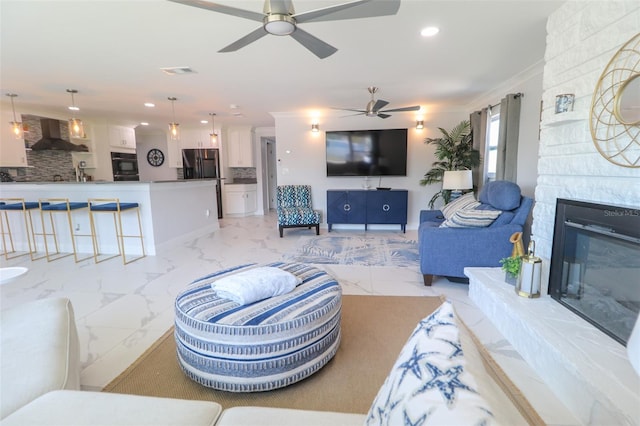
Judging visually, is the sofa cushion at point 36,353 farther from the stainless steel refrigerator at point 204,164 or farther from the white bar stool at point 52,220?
the stainless steel refrigerator at point 204,164

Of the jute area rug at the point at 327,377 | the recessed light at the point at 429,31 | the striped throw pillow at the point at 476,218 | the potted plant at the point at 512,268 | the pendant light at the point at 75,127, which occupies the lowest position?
the jute area rug at the point at 327,377

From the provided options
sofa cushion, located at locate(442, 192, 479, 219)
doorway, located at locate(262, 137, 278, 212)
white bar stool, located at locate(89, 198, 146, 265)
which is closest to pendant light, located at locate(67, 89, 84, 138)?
white bar stool, located at locate(89, 198, 146, 265)

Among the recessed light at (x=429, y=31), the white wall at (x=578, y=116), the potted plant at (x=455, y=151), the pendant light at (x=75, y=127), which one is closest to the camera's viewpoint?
the white wall at (x=578, y=116)

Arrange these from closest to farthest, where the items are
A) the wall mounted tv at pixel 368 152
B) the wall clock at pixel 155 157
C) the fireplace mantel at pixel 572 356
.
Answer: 1. the fireplace mantel at pixel 572 356
2. the wall mounted tv at pixel 368 152
3. the wall clock at pixel 155 157

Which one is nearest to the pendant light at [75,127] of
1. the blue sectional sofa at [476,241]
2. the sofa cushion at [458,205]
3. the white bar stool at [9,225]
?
the white bar stool at [9,225]

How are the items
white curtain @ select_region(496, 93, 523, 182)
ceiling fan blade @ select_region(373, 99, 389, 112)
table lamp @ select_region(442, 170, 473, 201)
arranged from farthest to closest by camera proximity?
table lamp @ select_region(442, 170, 473, 201)
ceiling fan blade @ select_region(373, 99, 389, 112)
white curtain @ select_region(496, 93, 523, 182)

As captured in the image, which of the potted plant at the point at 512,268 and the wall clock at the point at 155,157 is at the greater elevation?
the wall clock at the point at 155,157

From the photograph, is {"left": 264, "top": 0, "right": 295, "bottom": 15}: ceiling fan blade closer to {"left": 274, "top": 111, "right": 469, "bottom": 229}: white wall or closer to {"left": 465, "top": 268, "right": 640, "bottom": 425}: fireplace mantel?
{"left": 465, "top": 268, "right": 640, "bottom": 425}: fireplace mantel

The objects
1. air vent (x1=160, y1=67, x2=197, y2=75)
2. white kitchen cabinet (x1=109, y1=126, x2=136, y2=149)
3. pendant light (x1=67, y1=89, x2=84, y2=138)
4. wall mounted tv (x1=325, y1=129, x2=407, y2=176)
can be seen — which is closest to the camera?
air vent (x1=160, y1=67, x2=197, y2=75)

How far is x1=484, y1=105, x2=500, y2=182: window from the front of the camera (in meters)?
4.39

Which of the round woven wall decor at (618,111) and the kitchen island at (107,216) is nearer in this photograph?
the round woven wall decor at (618,111)

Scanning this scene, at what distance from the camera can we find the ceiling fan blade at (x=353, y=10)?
4.95 feet

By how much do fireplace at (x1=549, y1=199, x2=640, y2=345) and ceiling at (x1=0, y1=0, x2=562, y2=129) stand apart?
156 cm

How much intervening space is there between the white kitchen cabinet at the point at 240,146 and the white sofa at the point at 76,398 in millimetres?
6655
